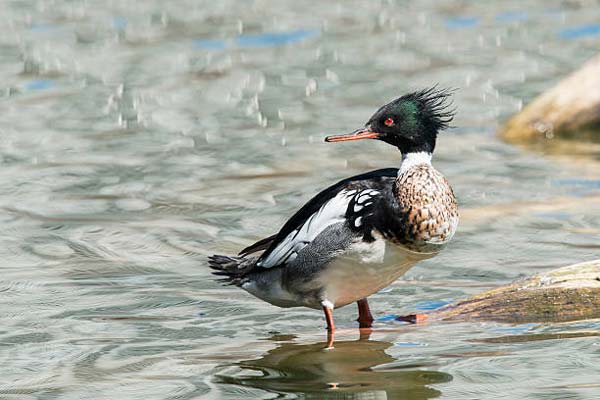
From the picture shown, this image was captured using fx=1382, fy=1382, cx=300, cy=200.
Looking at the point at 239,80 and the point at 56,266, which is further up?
the point at 239,80

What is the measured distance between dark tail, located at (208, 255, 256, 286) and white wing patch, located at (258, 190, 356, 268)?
0.64 ft

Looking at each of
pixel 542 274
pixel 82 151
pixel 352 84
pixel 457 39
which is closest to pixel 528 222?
pixel 542 274

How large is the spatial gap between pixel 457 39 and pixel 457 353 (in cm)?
1031

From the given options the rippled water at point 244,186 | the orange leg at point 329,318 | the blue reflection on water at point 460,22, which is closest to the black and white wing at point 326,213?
the orange leg at point 329,318

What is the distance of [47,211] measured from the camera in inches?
412

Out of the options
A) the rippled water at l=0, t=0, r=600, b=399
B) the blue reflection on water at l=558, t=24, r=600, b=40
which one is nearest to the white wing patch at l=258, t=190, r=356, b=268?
the rippled water at l=0, t=0, r=600, b=399

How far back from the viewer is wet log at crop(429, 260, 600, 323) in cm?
735

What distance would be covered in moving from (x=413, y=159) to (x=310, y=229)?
66cm

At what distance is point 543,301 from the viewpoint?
7.42 metres

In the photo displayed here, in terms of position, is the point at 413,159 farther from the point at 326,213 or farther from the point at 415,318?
the point at 415,318

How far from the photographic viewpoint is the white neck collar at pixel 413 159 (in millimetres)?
7273

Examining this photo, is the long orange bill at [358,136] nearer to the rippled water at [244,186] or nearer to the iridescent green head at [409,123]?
the iridescent green head at [409,123]

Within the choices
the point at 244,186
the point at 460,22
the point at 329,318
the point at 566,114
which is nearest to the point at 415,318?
the point at 329,318

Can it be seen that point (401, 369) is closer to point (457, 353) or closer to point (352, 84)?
point (457, 353)
